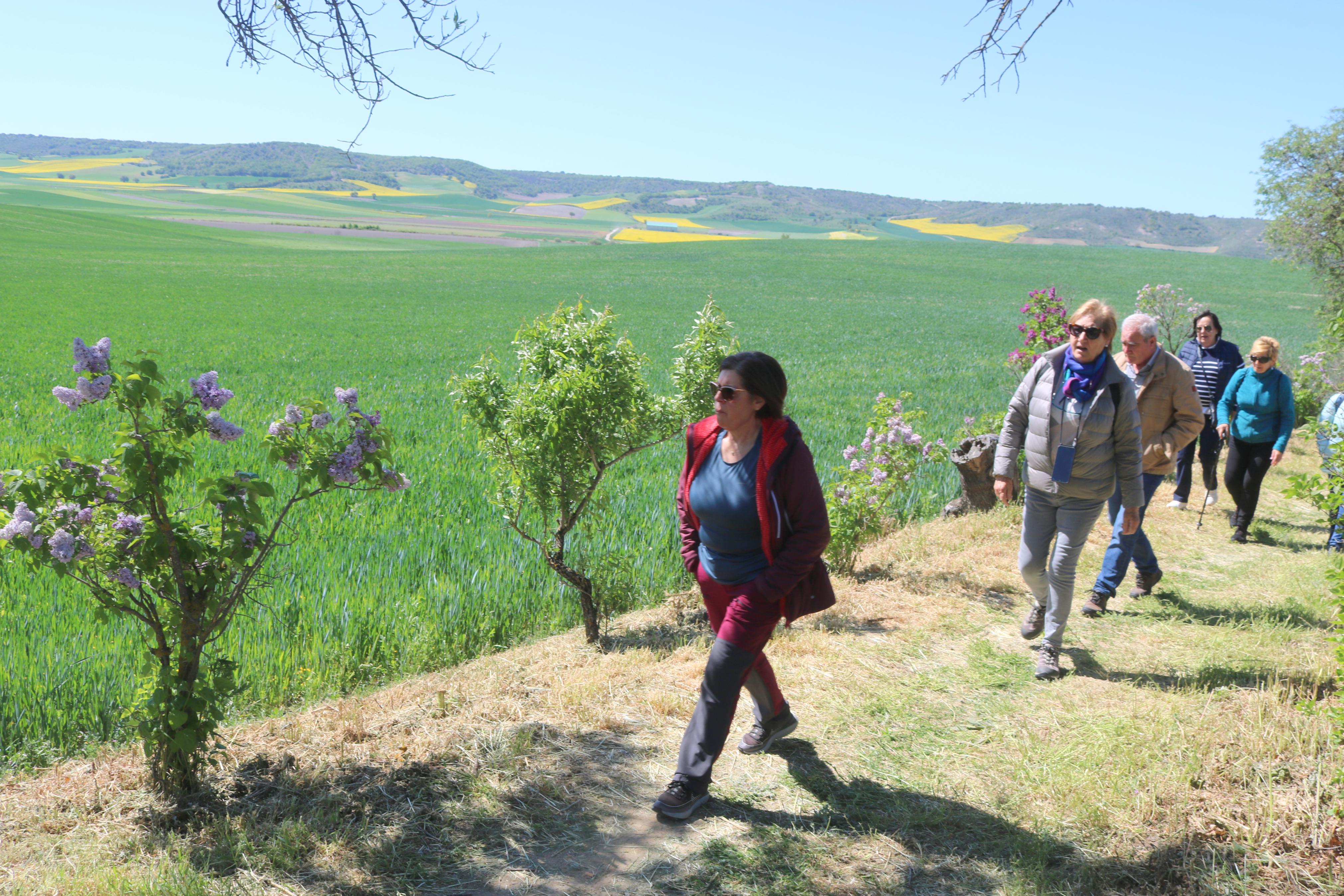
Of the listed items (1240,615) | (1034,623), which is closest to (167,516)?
(1034,623)

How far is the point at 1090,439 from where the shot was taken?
15.5 ft

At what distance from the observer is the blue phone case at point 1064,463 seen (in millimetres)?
4730

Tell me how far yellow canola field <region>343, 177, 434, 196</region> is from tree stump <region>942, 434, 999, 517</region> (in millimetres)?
156591

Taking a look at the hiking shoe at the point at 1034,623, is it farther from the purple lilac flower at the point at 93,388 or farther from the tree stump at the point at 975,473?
the purple lilac flower at the point at 93,388

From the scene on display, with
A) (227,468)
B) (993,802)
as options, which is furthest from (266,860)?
(227,468)

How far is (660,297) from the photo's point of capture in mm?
46750

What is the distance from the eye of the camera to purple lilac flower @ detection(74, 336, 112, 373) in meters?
2.95

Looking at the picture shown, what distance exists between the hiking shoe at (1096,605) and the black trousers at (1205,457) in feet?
9.35

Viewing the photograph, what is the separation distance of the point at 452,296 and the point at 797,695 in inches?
1627

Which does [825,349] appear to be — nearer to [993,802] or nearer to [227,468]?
[227,468]

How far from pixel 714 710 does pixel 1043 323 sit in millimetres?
8331

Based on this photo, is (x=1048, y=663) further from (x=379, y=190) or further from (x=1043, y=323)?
(x=379, y=190)

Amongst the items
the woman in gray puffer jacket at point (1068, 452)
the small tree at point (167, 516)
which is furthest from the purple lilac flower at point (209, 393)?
the woman in gray puffer jacket at point (1068, 452)

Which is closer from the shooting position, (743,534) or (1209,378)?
(743,534)
